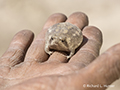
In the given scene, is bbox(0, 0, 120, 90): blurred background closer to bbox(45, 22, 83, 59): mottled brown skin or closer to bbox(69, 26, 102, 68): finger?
bbox(69, 26, 102, 68): finger

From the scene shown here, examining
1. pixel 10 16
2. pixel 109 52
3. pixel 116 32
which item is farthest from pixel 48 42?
pixel 10 16

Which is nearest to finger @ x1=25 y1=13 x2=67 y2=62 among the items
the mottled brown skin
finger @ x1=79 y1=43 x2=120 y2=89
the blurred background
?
the mottled brown skin

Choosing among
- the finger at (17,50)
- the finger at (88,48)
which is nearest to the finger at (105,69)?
the finger at (88,48)

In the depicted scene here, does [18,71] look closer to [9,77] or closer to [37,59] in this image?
[9,77]

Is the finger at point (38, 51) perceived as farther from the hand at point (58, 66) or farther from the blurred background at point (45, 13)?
the blurred background at point (45, 13)

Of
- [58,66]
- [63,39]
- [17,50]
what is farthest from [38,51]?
[58,66]
